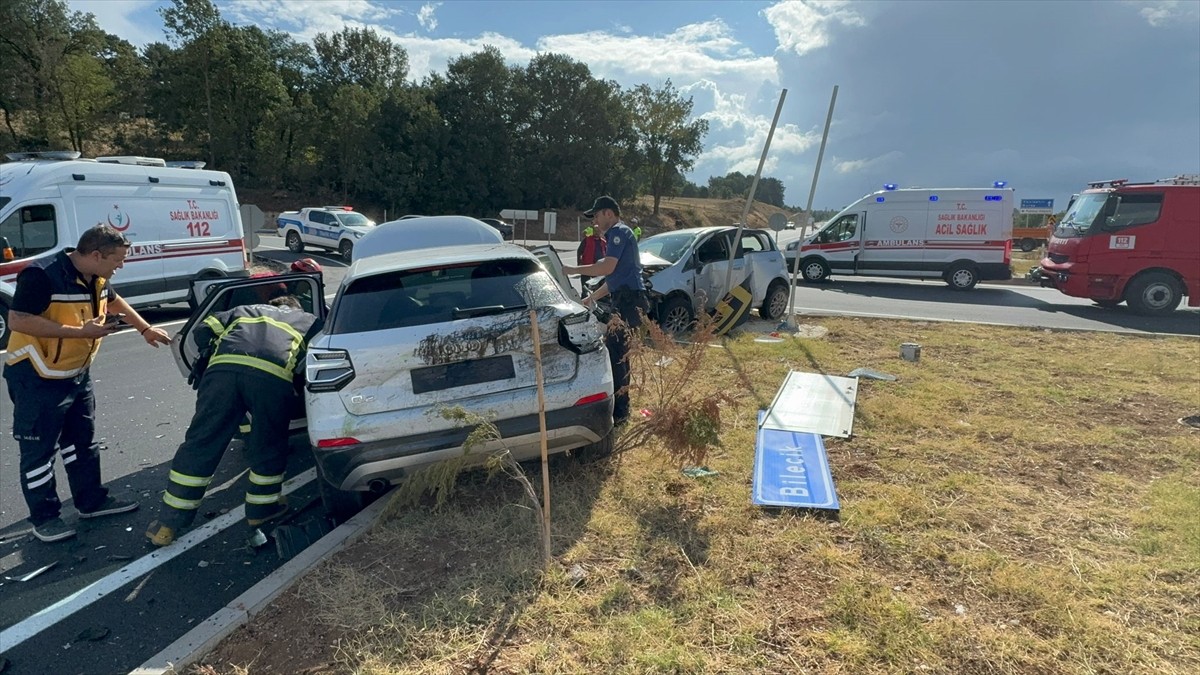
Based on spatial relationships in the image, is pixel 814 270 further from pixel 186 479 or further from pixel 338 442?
pixel 186 479

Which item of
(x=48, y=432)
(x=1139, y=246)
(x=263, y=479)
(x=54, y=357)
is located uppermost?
(x=1139, y=246)

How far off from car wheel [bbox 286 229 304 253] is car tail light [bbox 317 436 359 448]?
25045mm

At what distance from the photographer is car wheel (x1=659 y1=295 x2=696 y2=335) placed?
8898mm

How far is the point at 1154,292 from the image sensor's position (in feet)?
41.0

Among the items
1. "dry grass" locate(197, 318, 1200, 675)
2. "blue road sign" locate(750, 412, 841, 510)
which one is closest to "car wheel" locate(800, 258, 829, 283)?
"dry grass" locate(197, 318, 1200, 675)

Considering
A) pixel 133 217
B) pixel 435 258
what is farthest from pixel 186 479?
pixel 133 217

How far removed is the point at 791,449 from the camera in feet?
15.1

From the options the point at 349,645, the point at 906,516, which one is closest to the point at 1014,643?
the point at 906,516

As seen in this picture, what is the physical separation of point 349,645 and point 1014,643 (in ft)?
8.65

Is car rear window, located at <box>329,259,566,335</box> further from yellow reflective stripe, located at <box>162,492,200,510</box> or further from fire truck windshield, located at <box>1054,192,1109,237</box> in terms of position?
fire truck windshield, located at <box>1054,192,1109,237</box>

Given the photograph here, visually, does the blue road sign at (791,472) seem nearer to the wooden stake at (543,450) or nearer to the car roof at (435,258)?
the wooden stake at (543,450)

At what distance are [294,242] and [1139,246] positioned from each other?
87.4ft

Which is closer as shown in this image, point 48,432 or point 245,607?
point 245,607

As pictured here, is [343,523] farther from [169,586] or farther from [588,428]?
[588,428]
